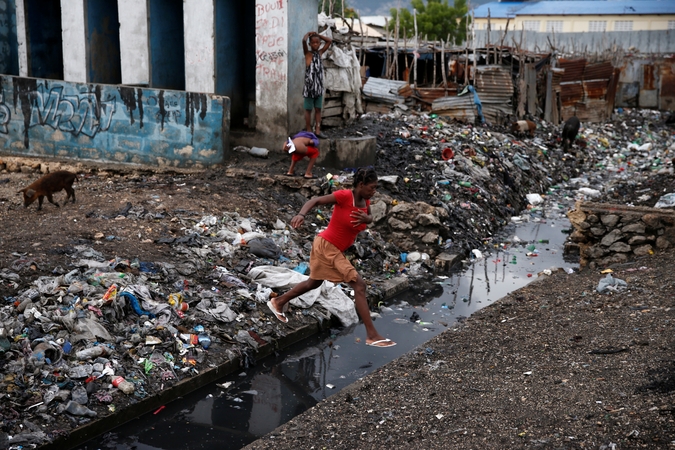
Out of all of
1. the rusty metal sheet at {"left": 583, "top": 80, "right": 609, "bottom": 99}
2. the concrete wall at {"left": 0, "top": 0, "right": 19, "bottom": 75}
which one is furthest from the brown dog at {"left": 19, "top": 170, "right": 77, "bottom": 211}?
the rusty metal sheet at {"left": 583, "top": 80, "right": 609, "bottom": 99}

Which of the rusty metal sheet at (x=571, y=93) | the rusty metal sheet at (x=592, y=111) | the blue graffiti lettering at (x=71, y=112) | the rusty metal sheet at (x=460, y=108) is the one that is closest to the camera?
the blue graffiti lettering at (x=71, y=112)

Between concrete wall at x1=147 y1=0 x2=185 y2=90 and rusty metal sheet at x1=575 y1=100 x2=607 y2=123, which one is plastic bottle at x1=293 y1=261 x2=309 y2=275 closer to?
concrete wall at x1=147 y1=0 x2=185 y2=90

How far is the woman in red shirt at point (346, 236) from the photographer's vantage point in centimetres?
529

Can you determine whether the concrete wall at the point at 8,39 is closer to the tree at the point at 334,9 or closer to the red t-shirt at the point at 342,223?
the tree at the point at 334,9

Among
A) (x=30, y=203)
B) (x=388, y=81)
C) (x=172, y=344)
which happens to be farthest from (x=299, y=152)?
(x=388, y=81)

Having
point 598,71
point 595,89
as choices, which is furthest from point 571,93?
point 598,71

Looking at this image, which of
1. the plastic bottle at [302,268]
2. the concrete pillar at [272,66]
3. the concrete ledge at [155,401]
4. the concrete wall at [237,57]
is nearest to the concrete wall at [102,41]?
the concrete wall at [237,57]

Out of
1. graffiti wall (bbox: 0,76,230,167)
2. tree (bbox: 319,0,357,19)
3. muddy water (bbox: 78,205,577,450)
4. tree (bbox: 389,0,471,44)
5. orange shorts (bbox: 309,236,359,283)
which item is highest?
tree (bbox: 389,0,471,44)

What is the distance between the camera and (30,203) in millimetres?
8547

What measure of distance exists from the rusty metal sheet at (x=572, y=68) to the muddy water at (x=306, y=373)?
1670 centimetres

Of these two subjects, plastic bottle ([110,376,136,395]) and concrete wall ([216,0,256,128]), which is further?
concrete wall ([216,0,256,128])

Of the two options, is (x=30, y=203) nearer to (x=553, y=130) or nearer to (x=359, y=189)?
(x=359, y=189)

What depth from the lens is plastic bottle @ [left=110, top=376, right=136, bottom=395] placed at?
479 cm

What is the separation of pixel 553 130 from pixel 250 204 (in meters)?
13.4
